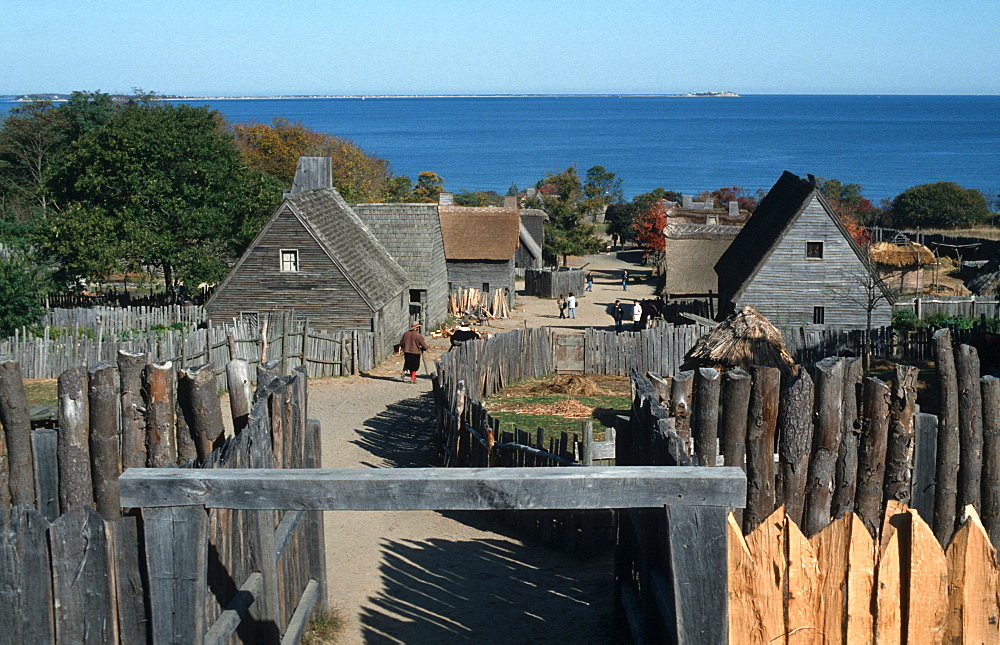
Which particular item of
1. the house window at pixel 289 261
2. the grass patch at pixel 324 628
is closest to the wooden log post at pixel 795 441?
the grass patch at pixel 324 628

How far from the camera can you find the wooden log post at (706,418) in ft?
22.7

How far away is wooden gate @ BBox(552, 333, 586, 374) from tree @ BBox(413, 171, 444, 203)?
46338 millimetres

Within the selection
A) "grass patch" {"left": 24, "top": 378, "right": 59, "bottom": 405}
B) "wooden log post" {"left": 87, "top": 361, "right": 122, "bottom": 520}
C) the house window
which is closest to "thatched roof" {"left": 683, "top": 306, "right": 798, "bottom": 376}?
the house window

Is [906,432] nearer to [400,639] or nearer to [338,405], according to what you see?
[400,639]

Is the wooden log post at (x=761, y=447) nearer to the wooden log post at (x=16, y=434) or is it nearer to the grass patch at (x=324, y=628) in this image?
the grass patch at (x=324, y=628)

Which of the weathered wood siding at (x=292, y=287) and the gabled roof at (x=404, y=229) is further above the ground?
the gabled roof at (x=404, y=229)

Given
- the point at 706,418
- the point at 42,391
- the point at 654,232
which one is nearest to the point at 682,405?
the point at 706,418

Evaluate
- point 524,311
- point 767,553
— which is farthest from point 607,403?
point 524,311

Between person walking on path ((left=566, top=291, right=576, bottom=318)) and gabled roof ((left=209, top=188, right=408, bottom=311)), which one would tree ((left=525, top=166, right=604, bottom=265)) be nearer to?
person walking on path ((left=566, top=291, right=576, bottom=318))

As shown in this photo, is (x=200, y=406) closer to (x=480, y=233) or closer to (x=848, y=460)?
(x=848, y=460)

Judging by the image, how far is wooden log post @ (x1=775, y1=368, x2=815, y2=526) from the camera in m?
6.69

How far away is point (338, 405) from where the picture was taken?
875 inches

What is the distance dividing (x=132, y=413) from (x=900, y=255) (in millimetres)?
42502

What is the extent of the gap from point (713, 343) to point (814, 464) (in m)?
14.1
